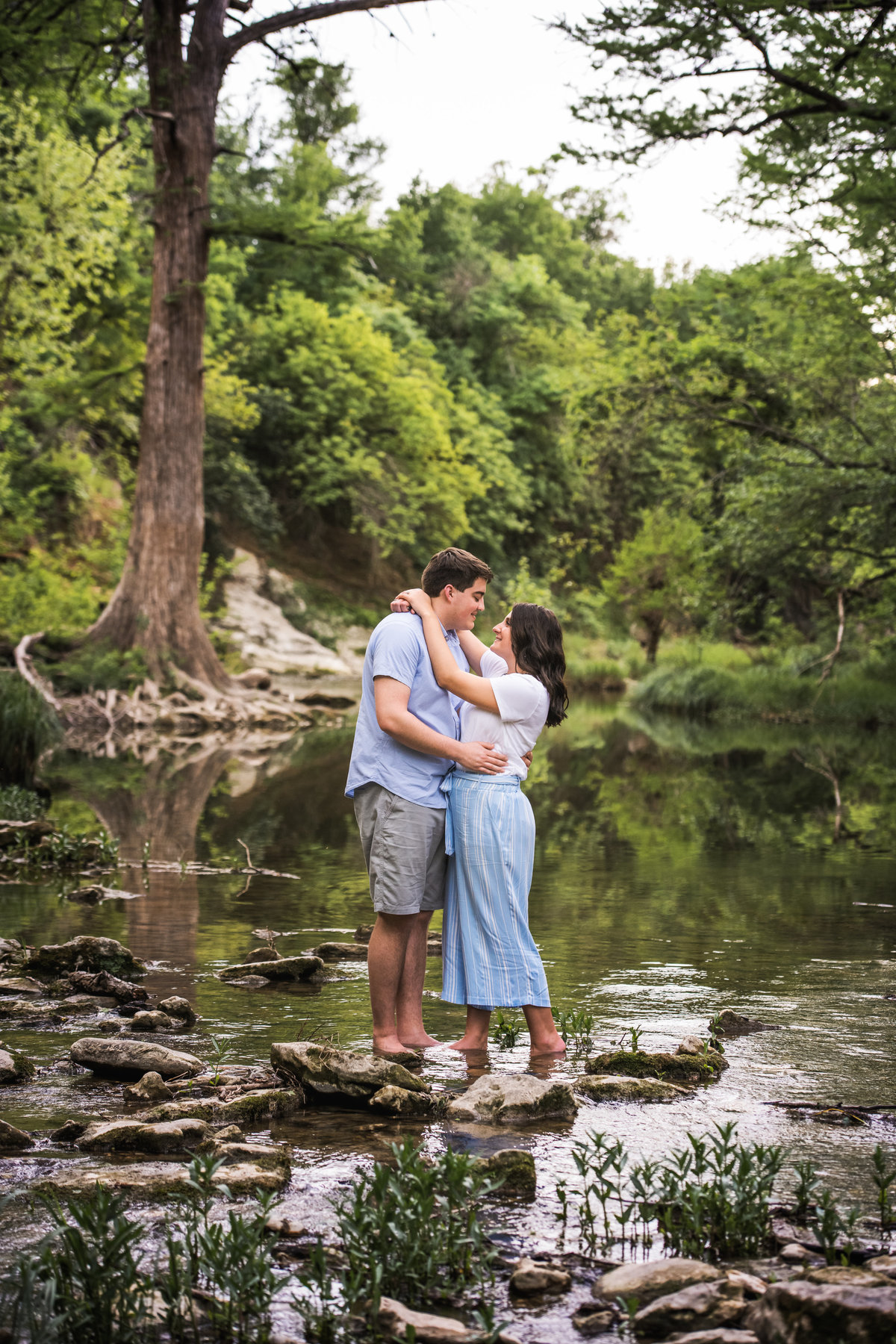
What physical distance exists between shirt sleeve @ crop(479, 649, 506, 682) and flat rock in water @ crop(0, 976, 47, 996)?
260 centimetres

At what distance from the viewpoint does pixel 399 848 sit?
5145mm

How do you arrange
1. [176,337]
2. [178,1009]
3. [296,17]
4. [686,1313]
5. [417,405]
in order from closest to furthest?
[686,1313], [178,1009], [296,17], [176,337], [417,405]

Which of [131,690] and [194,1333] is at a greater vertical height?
[131,690]

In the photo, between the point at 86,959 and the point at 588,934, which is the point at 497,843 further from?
the point at 588,934

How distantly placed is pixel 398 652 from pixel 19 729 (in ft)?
29.8

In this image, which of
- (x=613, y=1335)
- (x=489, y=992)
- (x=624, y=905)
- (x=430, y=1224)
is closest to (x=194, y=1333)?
(x=430, y=1224)

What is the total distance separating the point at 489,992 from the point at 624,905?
378 cm

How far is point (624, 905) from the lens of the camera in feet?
28.2

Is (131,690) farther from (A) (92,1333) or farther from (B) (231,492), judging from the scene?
(A) (92,1333)

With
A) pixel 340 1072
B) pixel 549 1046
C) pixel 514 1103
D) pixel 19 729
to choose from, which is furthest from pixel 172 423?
pixel 514 1103

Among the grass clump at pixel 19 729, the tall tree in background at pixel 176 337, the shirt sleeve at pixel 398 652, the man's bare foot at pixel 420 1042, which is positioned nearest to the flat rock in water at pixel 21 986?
the man's bare foot at pixel 420 1042

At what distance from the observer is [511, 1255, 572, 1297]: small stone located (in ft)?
9.64

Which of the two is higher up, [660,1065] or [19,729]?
[19,729]

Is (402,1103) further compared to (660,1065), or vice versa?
(660,1065)
